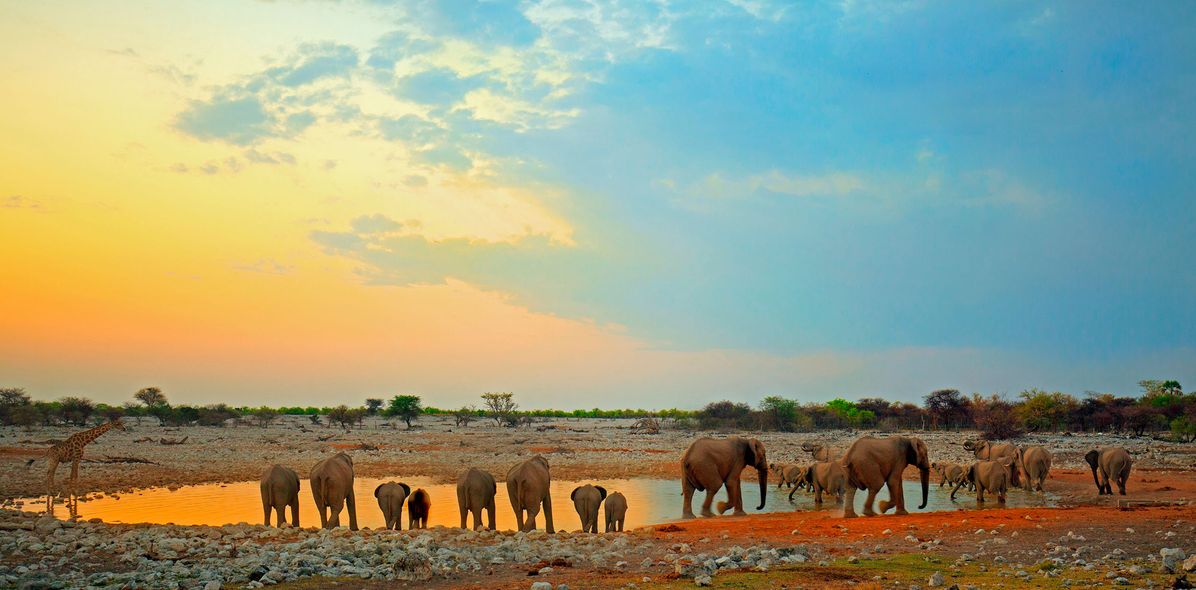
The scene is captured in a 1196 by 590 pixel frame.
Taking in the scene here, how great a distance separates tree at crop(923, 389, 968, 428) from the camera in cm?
8400

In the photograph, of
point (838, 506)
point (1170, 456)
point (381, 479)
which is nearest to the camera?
point (838, 506)

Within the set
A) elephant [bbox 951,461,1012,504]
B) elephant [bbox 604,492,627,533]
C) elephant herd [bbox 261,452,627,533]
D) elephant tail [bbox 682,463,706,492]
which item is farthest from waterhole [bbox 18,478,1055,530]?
elephant herd [bbox 261,452,627,533]

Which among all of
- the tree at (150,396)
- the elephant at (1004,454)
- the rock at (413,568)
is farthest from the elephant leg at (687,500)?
the tree at (150,396)

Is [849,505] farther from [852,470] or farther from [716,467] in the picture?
[716,467]

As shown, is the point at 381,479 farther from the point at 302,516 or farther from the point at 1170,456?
the point at 1170,456

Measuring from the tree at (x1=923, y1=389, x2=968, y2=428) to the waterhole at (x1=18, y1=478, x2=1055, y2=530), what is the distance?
5616cm

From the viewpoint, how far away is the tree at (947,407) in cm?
8400

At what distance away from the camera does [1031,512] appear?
60.7ft

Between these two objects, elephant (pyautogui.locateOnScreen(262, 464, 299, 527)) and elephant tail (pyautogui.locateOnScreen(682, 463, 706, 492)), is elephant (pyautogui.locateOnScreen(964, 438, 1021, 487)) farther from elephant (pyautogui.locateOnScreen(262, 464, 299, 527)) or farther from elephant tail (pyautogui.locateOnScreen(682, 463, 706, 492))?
elephant (pyautogui.locateOnScreen(262, 464, 299, 527))

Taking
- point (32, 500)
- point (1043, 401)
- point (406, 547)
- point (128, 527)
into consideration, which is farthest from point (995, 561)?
point (1043, 401)

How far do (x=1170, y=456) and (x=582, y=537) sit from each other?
43012mm

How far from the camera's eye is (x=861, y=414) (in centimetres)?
9250

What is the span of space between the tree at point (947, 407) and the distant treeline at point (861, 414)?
10 centimetres

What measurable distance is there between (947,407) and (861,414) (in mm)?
10479
